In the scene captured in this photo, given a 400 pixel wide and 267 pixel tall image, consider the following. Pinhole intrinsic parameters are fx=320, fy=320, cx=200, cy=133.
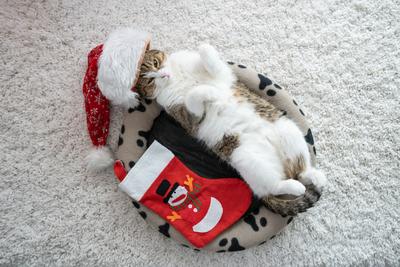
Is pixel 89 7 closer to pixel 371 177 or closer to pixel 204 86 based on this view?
pixel 204 86

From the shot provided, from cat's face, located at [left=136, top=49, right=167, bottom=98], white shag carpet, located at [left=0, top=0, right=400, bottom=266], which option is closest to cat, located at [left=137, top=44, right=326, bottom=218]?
cat's face, located at [left=136, top=49, right=167, bottom=98]

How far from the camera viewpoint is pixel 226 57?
1.60 m

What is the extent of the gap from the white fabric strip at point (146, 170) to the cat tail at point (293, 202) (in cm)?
46

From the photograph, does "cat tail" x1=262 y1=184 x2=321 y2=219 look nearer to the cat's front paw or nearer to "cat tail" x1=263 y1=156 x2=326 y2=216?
"cat tail" x1=263 y1=156 x2=326 y2=216

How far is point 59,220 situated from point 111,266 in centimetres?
32

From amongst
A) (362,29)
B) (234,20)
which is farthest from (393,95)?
(234,20)

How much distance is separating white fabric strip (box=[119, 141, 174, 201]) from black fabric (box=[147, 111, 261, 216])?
0.06m

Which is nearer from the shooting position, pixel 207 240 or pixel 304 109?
pixel 207 240

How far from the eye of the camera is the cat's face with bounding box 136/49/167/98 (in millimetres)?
1263

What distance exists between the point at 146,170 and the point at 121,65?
46cm

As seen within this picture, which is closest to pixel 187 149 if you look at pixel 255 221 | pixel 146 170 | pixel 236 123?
pixel 146 170

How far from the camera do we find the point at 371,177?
1.48 meters

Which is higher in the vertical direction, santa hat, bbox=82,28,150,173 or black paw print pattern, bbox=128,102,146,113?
santa hat, bbox=82,28,150,173

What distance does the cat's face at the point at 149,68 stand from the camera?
126 cm
